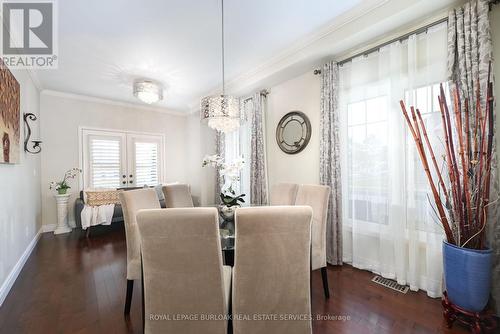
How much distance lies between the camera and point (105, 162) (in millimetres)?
4770

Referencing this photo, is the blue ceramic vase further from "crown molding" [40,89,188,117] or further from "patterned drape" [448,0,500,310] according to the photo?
"crown molding" [40,89,188,117]

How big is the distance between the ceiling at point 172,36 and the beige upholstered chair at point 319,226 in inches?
69.9

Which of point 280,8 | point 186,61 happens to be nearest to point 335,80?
point 280,8

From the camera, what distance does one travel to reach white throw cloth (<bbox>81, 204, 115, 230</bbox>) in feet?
12.5

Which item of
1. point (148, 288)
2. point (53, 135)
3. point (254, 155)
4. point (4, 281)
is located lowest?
point (4, 281)

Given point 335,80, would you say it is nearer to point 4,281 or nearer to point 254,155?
point 254,155

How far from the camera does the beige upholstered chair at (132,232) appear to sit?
5.97ft

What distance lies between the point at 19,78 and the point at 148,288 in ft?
11.0

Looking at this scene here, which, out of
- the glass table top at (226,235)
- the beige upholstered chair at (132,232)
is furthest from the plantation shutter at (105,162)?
the glass table top at (226,235)

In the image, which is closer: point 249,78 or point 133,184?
point 249,78

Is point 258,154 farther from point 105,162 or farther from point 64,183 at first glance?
point 64,183

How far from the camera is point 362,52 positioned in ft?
8.18

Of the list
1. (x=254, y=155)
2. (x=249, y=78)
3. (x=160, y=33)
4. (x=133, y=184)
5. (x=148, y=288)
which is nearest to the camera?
(x=148, y=288)

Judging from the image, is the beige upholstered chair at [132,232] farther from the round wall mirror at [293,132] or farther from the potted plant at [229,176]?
the round wall mirror at [293,132]
